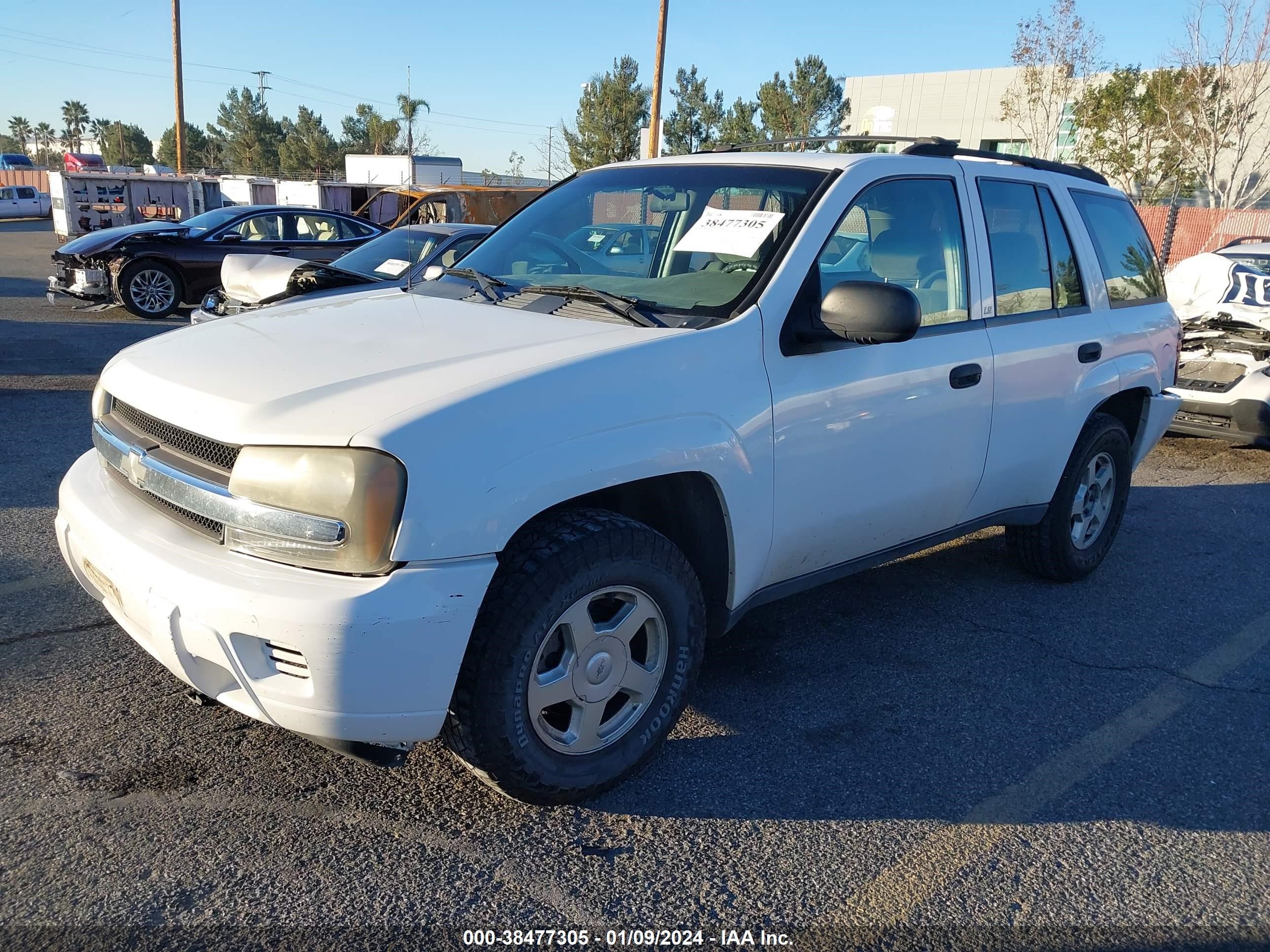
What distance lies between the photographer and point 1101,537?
504cm

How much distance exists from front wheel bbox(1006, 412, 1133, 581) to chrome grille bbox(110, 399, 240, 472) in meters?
3.53

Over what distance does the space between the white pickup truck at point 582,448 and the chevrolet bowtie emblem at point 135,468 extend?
0.02 meters

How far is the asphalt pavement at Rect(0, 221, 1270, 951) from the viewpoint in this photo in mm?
2484

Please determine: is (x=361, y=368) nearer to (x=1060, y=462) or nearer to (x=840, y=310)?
(x=840, y=310)

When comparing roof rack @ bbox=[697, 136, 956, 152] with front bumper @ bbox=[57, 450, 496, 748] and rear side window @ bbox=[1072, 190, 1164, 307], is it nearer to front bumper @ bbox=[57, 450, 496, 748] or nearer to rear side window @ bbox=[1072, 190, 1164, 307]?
rear side window @ bbox=[1072, 190, 1164, 307]

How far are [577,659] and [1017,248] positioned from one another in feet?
8.63

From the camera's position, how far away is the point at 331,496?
2.39 metres

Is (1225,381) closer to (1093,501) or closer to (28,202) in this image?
(1093,501)

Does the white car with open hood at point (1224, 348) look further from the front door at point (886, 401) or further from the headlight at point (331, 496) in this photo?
the headlight at point (331, 496)

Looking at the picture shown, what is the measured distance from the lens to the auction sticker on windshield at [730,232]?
3383mm

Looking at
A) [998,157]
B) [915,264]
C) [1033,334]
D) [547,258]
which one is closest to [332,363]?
[547,258]

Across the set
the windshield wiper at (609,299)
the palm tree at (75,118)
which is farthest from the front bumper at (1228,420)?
the palm tree at (75,118)

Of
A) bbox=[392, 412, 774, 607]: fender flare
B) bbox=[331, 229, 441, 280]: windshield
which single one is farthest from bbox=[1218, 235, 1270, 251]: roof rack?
bbox=[392, 412, 774, 607]: fender flare

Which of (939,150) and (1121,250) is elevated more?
(939,150)
